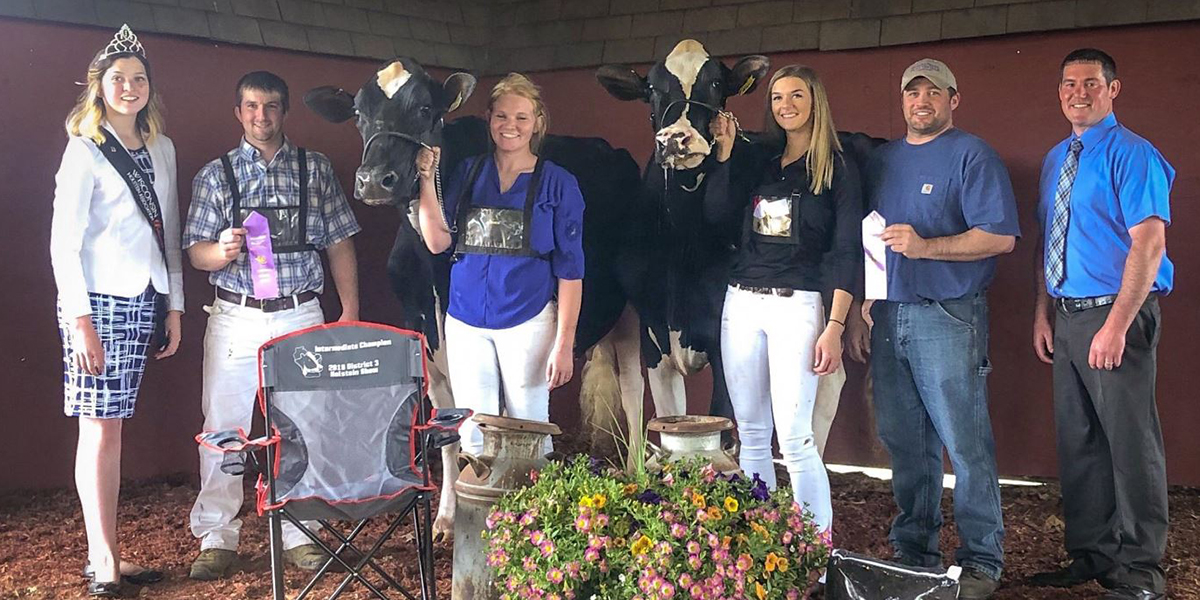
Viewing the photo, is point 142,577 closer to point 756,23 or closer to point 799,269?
point 799,269

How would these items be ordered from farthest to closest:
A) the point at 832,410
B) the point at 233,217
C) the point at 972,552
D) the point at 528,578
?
the point at 832,410, the point at 233,217, the point at 972,552, the point at 528,578

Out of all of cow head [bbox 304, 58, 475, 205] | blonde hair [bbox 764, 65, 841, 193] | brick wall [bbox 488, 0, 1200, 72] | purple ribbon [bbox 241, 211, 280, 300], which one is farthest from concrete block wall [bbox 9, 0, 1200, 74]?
purple ribbon [bbox 241, 211, 280, 300]

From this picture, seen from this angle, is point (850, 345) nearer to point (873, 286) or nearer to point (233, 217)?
point (873, 286)

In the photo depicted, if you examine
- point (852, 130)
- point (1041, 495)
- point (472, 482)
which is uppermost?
point (852, 130)

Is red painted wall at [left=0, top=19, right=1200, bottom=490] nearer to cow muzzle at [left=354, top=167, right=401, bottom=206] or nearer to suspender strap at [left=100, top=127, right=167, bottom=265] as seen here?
suspender strap at [left=100, top=127, right=167, bottom=265]

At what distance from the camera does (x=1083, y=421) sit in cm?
371

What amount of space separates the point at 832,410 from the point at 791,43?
67.3 inches

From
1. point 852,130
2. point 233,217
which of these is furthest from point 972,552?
point 233,217

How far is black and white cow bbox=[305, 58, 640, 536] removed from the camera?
3.83 metres

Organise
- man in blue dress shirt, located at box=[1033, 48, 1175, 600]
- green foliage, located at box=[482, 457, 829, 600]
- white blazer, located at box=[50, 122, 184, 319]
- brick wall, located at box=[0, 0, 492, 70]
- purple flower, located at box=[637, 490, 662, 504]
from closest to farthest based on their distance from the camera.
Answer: green foliage, located at box=[482, 457, 829, 600]
purple flower, located at box=[637, 490, 662, 504]
man in blue dress shirt, located at box=[1033, 48, 1175, 600]
white blazer, located at box=[50, 122, 184, 319]
brick wall, located at box=[0, 0, 492, 70]

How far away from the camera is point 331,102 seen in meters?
4.22

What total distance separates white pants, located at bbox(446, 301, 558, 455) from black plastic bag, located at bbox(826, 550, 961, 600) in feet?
3.66

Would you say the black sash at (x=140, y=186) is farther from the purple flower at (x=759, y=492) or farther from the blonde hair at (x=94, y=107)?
the purple flower at (x=759, y=492)

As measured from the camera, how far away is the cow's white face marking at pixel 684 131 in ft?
12.8
